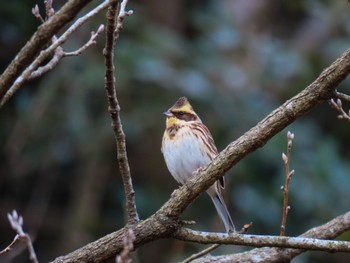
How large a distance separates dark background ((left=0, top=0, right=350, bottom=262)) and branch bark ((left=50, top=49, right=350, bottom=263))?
3880mm

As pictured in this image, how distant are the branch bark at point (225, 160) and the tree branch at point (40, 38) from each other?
3.25ft

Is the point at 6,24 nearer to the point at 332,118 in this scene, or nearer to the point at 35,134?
the point at 35,134

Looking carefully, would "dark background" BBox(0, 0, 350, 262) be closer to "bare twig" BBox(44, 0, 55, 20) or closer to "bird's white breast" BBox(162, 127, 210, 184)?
"bird's white breast" BBox(162, 127, 210, 184)

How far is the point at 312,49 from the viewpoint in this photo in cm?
907

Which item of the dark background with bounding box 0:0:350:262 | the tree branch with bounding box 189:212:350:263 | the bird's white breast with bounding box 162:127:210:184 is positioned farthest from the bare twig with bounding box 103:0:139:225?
the dark background with bounding box 0:0:350:262

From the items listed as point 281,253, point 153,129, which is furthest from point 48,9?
point 153,129

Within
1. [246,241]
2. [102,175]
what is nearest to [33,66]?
[246,241]

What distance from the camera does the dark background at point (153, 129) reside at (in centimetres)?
745

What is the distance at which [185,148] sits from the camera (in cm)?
511

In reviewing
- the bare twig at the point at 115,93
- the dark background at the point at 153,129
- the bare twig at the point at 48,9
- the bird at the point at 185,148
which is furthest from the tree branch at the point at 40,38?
the dark background at the point at 153,129

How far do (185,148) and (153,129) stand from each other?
113 inches

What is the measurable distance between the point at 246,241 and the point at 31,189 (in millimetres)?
5753

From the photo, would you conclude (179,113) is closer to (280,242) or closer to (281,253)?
(281,253)

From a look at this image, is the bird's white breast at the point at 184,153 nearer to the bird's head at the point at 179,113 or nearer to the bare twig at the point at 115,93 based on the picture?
the bird's head at the point at 179,113
